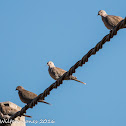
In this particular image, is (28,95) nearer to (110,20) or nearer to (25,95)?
(25,95)

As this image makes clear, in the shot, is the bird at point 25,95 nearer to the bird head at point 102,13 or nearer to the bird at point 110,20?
the bird at point 110,20

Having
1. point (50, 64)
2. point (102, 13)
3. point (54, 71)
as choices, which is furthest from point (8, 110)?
point (102, 13)

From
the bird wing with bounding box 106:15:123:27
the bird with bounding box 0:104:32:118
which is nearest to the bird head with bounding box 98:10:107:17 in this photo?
the bird wing with bounding box 106:15:123:27

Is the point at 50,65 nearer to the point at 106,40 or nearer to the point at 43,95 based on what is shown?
the point at 43,95

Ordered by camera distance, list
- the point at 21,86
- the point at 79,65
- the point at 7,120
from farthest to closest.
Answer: the point at 21,86 → the point at 7,120 → the point at 79,65

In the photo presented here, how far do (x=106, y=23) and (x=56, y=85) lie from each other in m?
2.91

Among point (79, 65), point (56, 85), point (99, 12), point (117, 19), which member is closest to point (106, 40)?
point (79, 65)

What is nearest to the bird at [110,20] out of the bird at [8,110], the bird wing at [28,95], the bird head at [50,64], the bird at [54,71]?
the bird at [54,71]

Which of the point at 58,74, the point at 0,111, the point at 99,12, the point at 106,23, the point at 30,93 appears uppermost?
the point at 99,12

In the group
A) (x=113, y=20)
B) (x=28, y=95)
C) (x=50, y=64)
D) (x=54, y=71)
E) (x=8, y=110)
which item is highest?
(x=50, y=64)

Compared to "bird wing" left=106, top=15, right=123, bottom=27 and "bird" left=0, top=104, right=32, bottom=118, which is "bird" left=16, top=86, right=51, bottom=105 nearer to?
"bird" left=0, top=104, right=32, bottom=118

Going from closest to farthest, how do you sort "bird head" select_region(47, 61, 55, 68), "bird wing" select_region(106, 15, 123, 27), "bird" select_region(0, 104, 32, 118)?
1. "bird wing" select_region(106, 15, 123, 27)
2. "bird" select_region(0, 104, 32, 118)
3. "bird head" select_region(47, 61, 55, 68)

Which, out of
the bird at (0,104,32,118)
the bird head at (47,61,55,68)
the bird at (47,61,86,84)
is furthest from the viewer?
the bird head at (47,61,55,68)

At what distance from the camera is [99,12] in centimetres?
895
